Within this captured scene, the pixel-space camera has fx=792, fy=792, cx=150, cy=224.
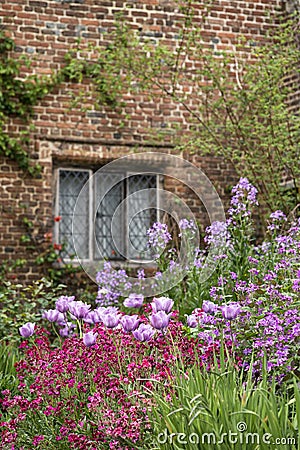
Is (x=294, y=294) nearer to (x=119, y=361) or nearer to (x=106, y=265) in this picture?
(x=119, y=361)

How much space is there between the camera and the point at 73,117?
8953mm

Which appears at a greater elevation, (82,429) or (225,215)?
(225,215)

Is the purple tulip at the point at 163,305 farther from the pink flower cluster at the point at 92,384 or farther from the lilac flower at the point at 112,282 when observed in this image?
the lilac flower at the point at 112,282

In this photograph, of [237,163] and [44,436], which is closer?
[44,436]

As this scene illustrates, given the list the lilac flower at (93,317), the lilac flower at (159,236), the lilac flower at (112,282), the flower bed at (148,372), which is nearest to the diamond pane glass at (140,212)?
the lilac flower at (112,282)

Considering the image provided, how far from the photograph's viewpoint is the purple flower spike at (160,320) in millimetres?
3523

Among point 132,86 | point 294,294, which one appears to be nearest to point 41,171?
point 132,86

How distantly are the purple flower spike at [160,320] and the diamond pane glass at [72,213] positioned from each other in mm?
5401

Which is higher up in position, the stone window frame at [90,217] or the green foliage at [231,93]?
the green foliage at [231,93]

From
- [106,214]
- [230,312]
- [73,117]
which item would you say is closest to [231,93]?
[73,117]

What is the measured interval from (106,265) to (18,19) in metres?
3.33

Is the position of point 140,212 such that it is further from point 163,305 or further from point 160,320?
point 160,320

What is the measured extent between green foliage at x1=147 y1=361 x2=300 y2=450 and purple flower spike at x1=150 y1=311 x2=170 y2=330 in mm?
510

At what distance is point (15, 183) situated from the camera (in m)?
8.64
